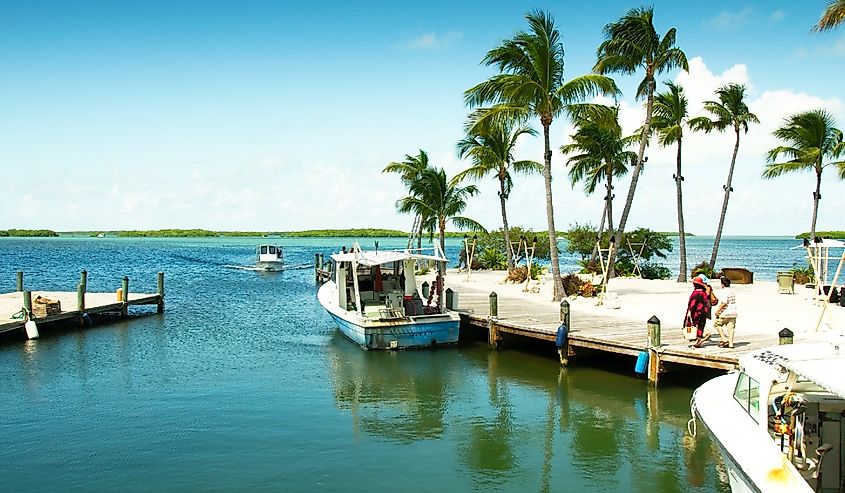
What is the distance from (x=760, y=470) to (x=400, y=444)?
6.64 metres

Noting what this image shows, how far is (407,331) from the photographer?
2005 cm

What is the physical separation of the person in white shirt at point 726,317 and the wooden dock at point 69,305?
69.0ft

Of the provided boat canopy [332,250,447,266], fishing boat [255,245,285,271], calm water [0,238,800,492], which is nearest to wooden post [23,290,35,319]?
calm water [0,238,800,492]

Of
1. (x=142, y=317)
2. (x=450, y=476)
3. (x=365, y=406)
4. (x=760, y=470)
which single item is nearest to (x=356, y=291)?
(x=365, y=406)

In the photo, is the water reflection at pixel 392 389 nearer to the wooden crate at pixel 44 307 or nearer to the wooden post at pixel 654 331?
the wooden post at pixel 654 331

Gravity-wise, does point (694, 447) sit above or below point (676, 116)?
below

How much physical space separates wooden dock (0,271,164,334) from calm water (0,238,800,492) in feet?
3.20

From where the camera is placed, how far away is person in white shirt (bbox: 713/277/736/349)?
14.6 meters

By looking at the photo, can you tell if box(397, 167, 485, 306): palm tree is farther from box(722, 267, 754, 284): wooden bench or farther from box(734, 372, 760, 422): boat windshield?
box(734, 372, 760, 422): boat windshield

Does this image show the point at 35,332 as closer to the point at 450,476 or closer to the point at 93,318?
the point at 93,318

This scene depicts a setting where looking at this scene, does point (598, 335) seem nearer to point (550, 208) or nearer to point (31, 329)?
point (550, 208)

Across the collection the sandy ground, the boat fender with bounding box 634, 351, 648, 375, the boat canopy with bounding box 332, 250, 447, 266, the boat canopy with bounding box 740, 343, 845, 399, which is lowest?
the boat fender with bounding box 634, 351, 648, 375

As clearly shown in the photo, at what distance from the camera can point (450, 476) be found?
10.8 m

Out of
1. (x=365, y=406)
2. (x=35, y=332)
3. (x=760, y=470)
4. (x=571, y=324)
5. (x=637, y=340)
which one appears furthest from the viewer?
(x=35, y=332)
